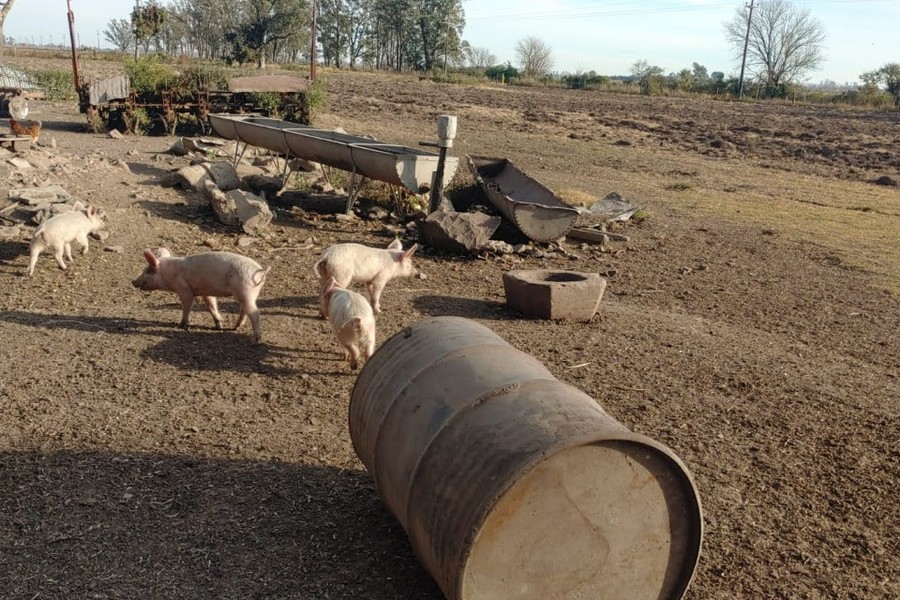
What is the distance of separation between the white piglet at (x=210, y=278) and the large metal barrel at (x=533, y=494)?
3701 mm

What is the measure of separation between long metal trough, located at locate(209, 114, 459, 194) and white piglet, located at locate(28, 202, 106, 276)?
3.99m

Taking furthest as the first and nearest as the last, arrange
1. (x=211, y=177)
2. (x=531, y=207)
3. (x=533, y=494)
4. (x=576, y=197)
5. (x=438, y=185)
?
(x=576, y=197) → (x=211, y=177) → (x=438, y=185) → (x=531, y=207) → (x=533, y=494)

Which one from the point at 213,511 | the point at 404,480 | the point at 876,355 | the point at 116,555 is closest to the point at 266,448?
the point at 213,511

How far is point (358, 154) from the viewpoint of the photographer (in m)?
12.1

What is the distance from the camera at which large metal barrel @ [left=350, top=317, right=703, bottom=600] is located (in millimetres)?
3320

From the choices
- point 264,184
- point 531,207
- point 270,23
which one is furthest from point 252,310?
point 270,23

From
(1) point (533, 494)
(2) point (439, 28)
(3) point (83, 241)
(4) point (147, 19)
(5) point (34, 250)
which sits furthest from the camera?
(2) point (439, 28)

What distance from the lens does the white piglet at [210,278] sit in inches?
282

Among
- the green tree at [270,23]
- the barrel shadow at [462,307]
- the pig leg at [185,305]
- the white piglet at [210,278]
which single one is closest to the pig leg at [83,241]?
the white piglet at [210,278]

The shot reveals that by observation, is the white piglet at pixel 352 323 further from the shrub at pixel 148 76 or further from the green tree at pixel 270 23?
the green tree at pixel 270 23

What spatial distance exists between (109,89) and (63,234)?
12677 mm

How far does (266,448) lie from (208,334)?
2427mm

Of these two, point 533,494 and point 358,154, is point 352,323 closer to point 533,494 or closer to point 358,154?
point 533,494

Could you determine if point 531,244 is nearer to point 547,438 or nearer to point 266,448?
point 266,448
